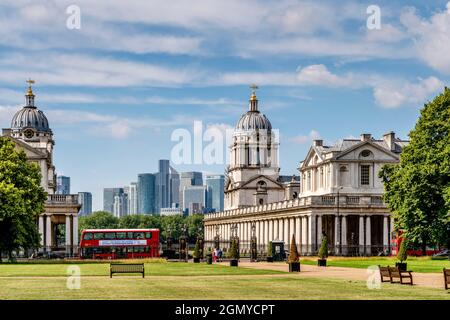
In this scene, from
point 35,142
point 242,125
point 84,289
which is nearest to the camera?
point 84,289

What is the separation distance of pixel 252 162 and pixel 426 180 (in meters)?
A: 108

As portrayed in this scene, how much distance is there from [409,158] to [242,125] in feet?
357

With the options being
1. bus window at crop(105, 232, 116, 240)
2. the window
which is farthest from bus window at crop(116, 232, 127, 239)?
the window

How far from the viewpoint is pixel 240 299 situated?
34.4 m

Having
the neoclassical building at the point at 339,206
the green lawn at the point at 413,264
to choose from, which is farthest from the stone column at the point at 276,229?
the green lawn at the point at 413,264

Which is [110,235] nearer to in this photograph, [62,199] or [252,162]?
[62,199]

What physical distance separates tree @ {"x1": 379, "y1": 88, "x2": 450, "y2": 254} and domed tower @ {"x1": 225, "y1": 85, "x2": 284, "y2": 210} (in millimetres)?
96305

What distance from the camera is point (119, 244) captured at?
10400 cm

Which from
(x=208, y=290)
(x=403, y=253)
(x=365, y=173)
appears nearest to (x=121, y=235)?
(x=365, y=173)

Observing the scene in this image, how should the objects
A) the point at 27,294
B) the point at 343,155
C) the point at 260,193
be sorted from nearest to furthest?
the point at 27,294 < the point at 343,155 < the point at 260,193

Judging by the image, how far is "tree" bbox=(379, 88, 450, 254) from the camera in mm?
73125
